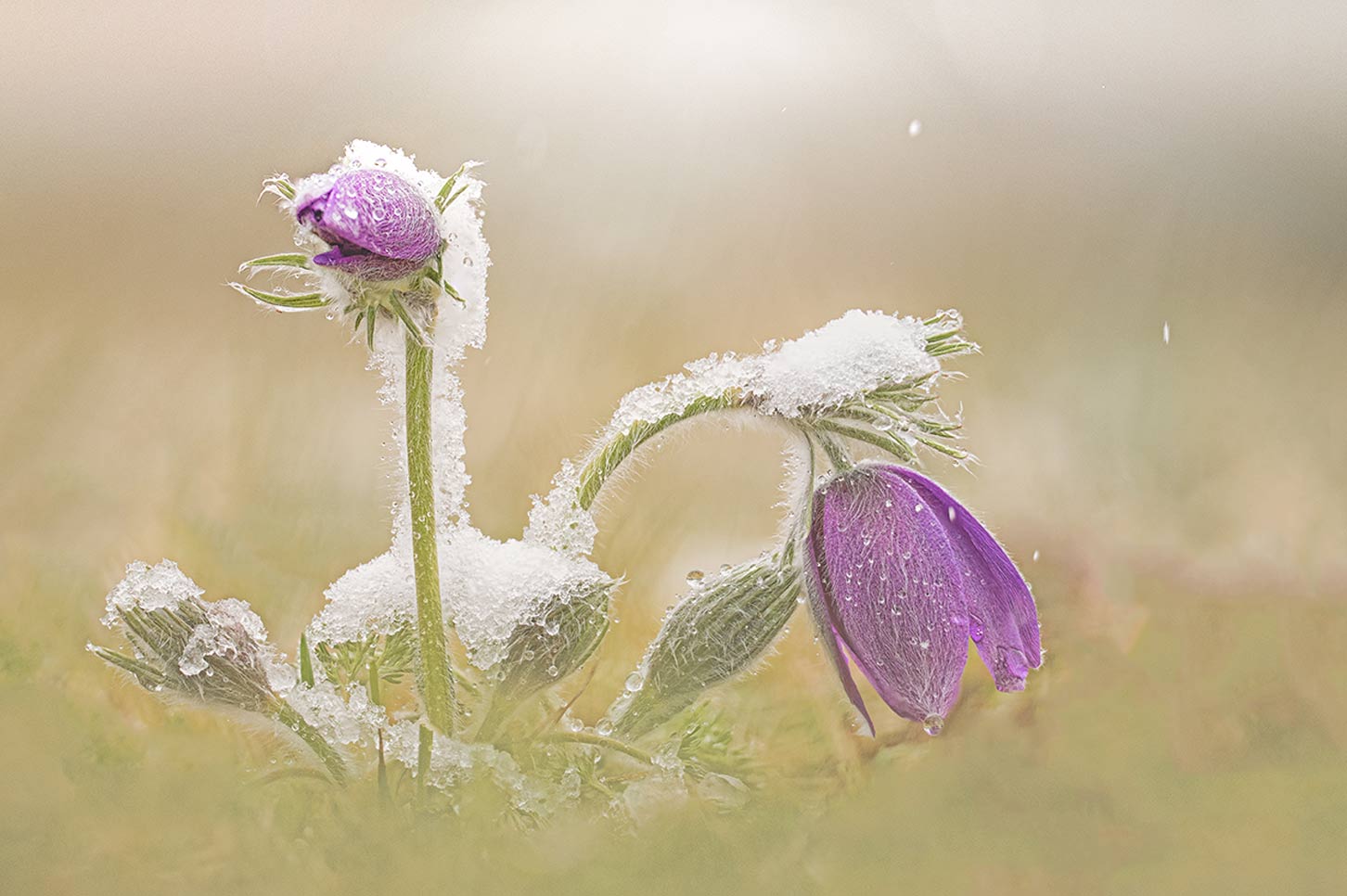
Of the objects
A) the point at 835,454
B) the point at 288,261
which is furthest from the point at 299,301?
the point at 835,454

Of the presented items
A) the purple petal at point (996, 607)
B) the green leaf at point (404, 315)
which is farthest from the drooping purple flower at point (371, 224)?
the purple petal at point (996, 607)

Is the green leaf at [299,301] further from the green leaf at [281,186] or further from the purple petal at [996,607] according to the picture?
the purple petal at [996,607]

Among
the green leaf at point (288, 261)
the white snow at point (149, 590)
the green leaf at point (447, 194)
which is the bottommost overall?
the white snow at point (149, 590)

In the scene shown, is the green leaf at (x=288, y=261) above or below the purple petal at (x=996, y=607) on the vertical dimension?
above

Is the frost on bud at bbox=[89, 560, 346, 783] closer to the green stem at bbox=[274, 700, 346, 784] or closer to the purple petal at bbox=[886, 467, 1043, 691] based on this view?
the green stem at bbox=[274, 700, 346, 784]

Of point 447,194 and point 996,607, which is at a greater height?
point 447,194

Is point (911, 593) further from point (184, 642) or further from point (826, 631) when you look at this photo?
point (184, 642)
